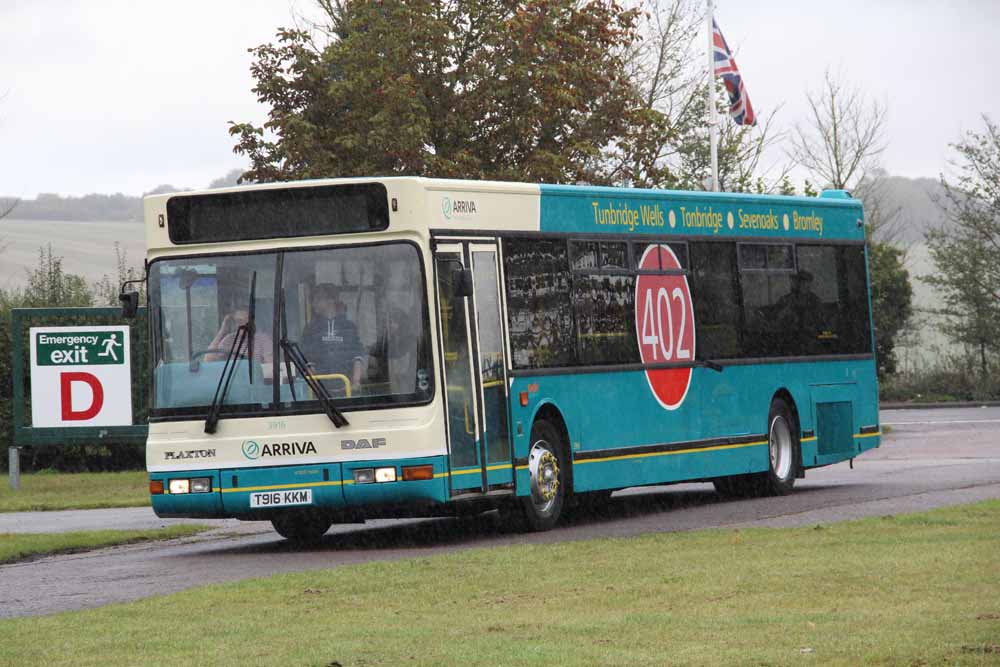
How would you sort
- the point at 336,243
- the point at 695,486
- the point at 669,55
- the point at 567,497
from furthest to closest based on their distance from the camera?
the point at 669,55 < the point at 695,486 < the point at 567,497 < the point at 336,243

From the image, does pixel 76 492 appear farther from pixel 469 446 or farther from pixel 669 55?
pixel 669 55

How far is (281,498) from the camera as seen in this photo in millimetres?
16172

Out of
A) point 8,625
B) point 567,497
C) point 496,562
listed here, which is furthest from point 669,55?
point 8,625

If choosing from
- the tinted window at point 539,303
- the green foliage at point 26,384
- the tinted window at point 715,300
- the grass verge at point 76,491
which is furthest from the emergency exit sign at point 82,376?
the tinted window at point 539,303

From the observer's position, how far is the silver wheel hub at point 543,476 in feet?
57.3

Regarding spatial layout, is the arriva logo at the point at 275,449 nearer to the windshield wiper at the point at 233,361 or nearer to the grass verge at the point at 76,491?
the windshield wiper at the point at 233,361

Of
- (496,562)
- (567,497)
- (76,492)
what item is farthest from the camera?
(76,492)

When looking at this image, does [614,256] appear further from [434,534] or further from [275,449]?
[275,449]

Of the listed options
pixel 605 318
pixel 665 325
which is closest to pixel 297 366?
pixel 605 318

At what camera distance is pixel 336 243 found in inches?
640

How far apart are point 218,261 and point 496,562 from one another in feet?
13.5

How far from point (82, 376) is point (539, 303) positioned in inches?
489

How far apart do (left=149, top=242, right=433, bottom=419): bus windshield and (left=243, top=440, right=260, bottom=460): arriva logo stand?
A: 242 millimetres

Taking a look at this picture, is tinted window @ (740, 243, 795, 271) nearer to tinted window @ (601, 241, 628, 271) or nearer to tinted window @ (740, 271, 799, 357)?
tinted window @ (740, 271, 799, 357)
